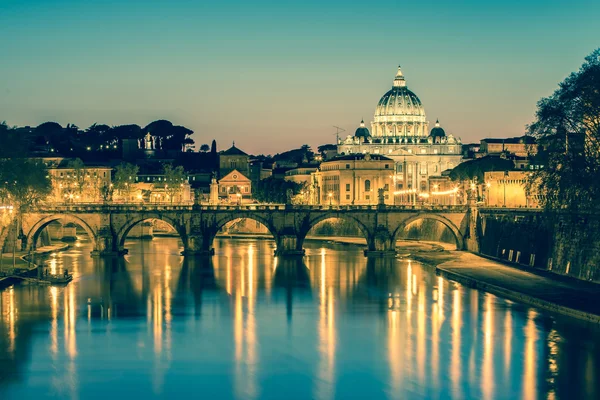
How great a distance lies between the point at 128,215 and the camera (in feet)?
293

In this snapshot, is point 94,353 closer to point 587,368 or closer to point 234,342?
point 234,342

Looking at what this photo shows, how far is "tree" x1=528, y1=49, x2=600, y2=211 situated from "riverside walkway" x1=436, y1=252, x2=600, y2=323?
188 inches

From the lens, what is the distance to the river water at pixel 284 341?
41.0 meters

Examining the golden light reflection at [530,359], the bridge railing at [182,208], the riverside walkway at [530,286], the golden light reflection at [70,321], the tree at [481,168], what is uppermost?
the tree at [481,168]

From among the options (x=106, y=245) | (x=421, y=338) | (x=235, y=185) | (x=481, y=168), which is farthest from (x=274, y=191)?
(x=421, y=338)

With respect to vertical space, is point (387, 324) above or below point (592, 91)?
below

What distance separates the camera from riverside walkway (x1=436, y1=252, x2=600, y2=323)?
54.0 meters

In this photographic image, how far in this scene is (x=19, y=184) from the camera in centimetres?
8025

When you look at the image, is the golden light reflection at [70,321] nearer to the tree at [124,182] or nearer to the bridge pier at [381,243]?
the bridge pier at [381,243]

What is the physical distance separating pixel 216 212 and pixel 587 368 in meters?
51.3

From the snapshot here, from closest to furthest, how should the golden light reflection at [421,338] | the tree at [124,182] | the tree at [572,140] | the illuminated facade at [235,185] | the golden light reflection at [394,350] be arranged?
1. the golden light reflection at [394,350]
2. the golden light reflection at [421,338]
3. the tree at [572,140]
4. the tree at [124,182]
5. the illuminated facade at [235,185]

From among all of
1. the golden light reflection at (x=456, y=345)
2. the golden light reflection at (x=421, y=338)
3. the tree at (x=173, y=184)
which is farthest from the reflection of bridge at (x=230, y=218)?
the tree at (x=173, y=184)

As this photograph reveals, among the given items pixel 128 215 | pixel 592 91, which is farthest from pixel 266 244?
pixel 592 91

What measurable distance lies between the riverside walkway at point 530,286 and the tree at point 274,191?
78538 millimetres
